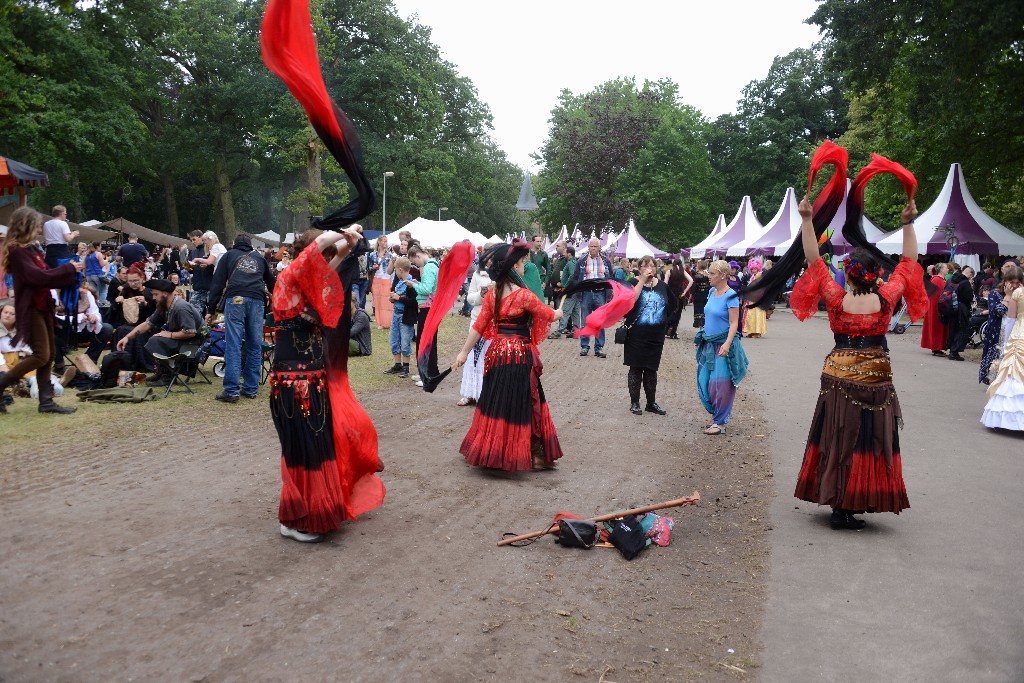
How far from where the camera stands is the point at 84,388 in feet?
34.6

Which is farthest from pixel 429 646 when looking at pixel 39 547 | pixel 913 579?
pixel 913 579

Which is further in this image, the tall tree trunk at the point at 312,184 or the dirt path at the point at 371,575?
the tall tree trunk at the point at 312,184

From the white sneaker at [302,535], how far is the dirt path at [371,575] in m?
0.06

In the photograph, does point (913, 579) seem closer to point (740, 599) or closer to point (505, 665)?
point (740, 599)

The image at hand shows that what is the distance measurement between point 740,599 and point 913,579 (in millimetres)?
1124

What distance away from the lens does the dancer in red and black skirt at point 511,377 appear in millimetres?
7133

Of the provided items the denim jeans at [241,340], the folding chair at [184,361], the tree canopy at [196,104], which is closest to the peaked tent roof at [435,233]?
the tree canopy at [196,104]

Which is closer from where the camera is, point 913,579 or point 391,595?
point 391,595

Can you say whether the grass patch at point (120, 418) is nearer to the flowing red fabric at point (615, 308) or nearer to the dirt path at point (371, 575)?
the dirt path at point (371, 575)

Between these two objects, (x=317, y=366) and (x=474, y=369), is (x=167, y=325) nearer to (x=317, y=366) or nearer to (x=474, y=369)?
(x=474, y=369)

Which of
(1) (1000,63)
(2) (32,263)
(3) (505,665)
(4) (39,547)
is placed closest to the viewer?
(3) (505,665)

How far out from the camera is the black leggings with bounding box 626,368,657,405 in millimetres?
10281

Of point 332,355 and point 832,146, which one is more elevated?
point 832,146

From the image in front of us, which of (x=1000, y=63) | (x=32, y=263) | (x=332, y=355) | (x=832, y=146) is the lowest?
(x=332, y=355)
